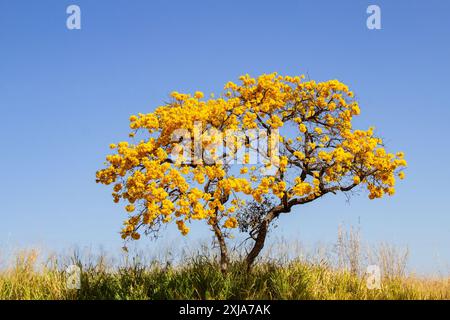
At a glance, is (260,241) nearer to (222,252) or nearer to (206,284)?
(222,252)

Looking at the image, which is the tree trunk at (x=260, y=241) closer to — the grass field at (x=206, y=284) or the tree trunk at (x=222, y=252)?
the grass field at (x=206, y=284)

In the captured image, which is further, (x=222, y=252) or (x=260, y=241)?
(x=260, y=241)

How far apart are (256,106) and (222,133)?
53.1 inches

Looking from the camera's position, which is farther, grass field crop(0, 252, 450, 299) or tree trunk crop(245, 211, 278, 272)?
tree trunk crop(245, 211, 278, 272)

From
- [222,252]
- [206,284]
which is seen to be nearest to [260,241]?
[222,252]

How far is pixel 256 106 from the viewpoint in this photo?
15.2 metres

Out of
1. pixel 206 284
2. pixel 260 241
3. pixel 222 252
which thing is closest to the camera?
pixel 206 284

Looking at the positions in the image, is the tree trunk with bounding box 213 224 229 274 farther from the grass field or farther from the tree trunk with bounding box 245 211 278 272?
the tree trunk with bounding box 245 211 278 272

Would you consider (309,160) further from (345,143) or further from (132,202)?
(132,202)

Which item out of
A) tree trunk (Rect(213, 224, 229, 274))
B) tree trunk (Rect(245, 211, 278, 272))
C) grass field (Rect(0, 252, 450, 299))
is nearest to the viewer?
grass field (Rect(0, 252, 450, 299))

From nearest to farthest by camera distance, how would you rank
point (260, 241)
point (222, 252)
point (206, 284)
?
point (206, 284)
point (222, 252)
point (260, 241)

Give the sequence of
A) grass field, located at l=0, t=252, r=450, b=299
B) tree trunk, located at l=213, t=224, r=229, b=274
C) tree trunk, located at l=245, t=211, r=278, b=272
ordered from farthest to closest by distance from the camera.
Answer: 1. tree trunk, located at l=245, t=211, r=278, b=272
2. tree trunk, located at l=213, t=224, r=229, b=274
3. grass field, located at l=0, t=252, r=450, b=299

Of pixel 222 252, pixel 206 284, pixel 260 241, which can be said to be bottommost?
pixel 206 284
